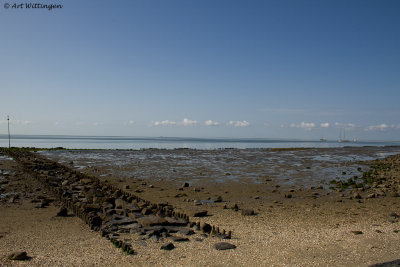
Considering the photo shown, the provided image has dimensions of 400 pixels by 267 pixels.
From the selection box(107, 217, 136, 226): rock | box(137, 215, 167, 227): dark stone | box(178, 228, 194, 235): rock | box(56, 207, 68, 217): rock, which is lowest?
box(56, 207, 68, 217): rock

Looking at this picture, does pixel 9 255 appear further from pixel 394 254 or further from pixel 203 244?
pixel 394 254

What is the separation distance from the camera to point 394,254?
812 cm

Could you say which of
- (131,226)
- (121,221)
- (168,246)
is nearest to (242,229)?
(168,246)

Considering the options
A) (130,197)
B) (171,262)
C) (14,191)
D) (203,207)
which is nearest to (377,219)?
(203,207)

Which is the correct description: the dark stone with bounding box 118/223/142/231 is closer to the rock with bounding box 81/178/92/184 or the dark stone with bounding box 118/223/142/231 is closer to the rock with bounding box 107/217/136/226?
the rock with bounding box 107/217/136/226

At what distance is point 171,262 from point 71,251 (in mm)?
2938

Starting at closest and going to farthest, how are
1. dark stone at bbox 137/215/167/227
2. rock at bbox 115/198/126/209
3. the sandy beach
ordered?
the sandy beach
dark stone at bbox 137/215/167/227
rock at bbox 115/198/126/209

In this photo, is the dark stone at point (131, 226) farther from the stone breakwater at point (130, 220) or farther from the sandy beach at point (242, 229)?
the sandy beach at point (242, 229)

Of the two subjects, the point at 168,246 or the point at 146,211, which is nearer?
the point at 168,246

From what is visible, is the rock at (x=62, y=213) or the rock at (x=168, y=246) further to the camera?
the rock at (x=62, y=213)

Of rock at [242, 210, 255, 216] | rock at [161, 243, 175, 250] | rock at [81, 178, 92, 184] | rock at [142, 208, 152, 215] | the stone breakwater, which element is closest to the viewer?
rock at [161, 243, 175, 250]

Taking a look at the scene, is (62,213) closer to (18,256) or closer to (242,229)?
(18,256)

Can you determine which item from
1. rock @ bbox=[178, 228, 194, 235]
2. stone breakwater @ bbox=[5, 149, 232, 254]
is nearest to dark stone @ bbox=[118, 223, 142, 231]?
stone breakwater @ bbox=[5, 149, 232, 254]

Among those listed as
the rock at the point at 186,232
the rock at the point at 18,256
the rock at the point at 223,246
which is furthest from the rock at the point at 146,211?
the rock at the point at 18,256
